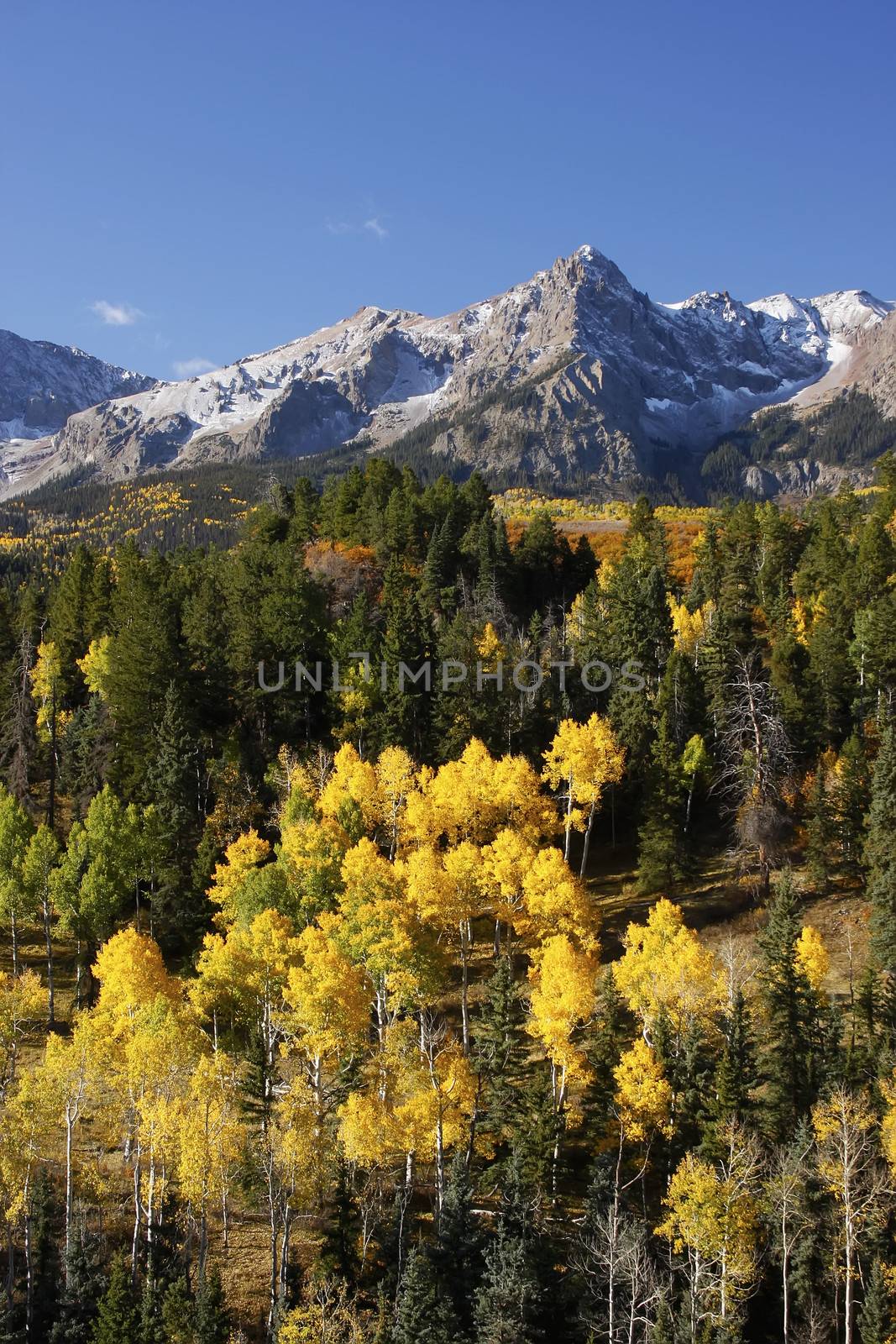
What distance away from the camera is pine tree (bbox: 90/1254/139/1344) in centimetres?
3083

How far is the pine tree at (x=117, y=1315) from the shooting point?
101 ft

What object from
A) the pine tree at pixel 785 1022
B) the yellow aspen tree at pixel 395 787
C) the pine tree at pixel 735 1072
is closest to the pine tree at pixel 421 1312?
the pine tree at pixel 735 1072

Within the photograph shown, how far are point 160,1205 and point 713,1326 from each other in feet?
65.3

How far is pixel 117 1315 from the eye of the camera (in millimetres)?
31094

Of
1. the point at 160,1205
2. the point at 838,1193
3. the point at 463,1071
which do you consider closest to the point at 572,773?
the point at 463,1071

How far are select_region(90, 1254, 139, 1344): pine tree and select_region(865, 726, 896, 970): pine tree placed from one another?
34.0m

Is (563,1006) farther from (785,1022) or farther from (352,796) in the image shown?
(352,796)

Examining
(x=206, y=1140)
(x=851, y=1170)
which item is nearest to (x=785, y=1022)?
(x=851, y=1170)

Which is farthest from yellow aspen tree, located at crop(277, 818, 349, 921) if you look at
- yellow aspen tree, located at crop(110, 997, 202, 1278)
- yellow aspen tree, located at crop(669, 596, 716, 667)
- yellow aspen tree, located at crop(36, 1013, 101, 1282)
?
yellow aspen tree, located at crop(669, 596, 716, 667)

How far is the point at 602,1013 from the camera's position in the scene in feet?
125

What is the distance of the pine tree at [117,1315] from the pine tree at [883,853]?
34013 mm

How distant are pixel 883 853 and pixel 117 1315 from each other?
38694 millimetres

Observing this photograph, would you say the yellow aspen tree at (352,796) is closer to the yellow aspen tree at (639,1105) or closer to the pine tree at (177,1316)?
the yellow aspen tree at (639,1105)

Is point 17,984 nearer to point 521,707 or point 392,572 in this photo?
point 521,707
